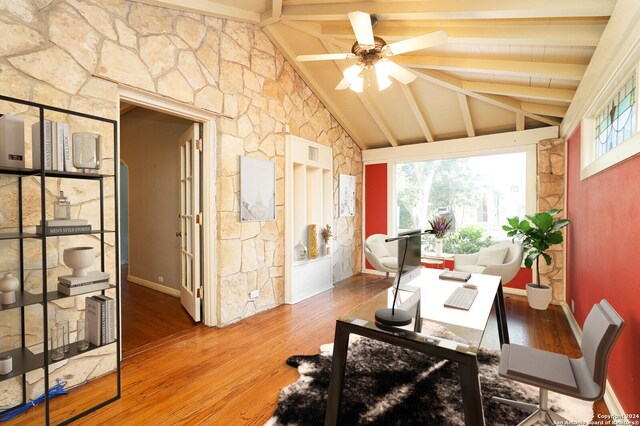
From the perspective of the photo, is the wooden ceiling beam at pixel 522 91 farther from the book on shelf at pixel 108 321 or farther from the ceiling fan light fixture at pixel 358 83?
the book on shelf at pixel 108 321

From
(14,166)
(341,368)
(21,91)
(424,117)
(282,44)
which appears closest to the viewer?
(341,368)

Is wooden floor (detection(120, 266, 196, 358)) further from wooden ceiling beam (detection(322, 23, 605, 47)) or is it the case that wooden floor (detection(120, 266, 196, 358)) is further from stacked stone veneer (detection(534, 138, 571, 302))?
stacked stone veneer (detection(534, 138, 571, 302))

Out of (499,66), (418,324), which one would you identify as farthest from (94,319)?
(499,66)

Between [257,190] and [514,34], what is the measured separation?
2914 mm

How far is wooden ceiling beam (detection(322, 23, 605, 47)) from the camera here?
2.35m

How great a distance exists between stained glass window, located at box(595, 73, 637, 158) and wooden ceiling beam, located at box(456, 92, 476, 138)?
1.68 m

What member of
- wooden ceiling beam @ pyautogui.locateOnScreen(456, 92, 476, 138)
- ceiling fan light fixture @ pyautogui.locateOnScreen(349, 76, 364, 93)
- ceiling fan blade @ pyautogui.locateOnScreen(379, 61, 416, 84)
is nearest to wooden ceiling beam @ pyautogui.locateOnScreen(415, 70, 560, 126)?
wooden ceiling beam @ pyautogui.locateOnScreen(456, 92, 476, 138)

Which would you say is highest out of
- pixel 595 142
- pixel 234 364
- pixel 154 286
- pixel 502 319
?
pixel 595 142

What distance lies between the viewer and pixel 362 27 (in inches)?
89.1

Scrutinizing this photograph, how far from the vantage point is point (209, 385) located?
87.5 inches

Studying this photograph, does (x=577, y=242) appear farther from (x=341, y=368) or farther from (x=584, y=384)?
(x=341, y=368)

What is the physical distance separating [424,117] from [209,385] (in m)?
4.64

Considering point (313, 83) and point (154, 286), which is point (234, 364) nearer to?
point (154, 286)

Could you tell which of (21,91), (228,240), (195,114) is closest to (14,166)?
(21,91)
